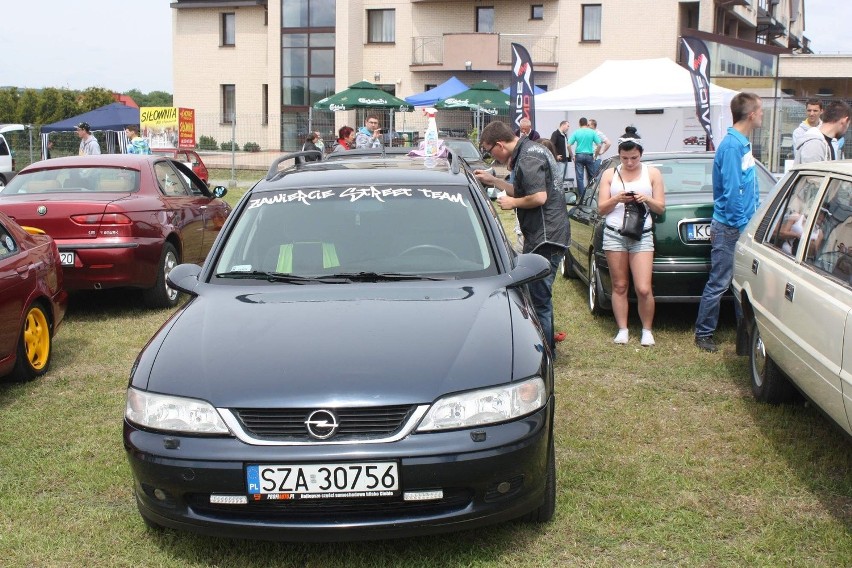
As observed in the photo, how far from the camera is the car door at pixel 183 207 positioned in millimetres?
9102

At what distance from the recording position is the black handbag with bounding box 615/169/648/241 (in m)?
6.94

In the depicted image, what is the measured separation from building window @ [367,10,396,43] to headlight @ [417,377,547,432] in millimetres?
37146

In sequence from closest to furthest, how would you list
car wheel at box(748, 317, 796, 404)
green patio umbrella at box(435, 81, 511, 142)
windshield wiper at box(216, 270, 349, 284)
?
windshield wiper at box(216, 270, 349, 284) → car wheel at box(748, 317, 796, 404) → green patio umbrella at box(435, 81, 511, 142)

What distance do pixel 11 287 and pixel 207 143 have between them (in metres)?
30.0

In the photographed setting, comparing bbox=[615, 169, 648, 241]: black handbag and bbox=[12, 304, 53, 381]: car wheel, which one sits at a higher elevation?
bbox=[615, 169, 648, 241]: black handbag

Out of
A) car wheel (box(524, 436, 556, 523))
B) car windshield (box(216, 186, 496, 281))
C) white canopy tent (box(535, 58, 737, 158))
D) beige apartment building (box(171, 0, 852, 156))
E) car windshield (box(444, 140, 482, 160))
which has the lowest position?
car wheel (box(524, 436, 556, 523))

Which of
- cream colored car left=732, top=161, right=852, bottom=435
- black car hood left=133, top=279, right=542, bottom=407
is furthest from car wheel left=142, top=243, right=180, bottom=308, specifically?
cream colored car left=732, top=161, right=852, bottom=435

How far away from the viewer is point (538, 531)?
Answer: 12.9 feet

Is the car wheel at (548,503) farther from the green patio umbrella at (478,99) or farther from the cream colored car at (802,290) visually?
the green patio umbrella at (478,99)

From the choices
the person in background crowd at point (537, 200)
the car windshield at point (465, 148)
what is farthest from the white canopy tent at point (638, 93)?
the person in background crowd at point (537, 200)

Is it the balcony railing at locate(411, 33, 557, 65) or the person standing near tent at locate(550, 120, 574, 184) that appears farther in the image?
the balcony railing at locate(411, 33, 557, 65)

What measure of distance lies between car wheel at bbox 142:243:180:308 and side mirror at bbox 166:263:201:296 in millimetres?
4036

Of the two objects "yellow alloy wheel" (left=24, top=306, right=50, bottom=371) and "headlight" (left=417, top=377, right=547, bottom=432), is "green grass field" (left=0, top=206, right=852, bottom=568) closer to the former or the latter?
"yellow alloy wheel" (left=24, top=306, right=50, bottom=371)

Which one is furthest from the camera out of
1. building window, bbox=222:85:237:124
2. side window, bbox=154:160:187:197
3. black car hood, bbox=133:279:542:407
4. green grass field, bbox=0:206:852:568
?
building window, bbox=222:85:237:124
